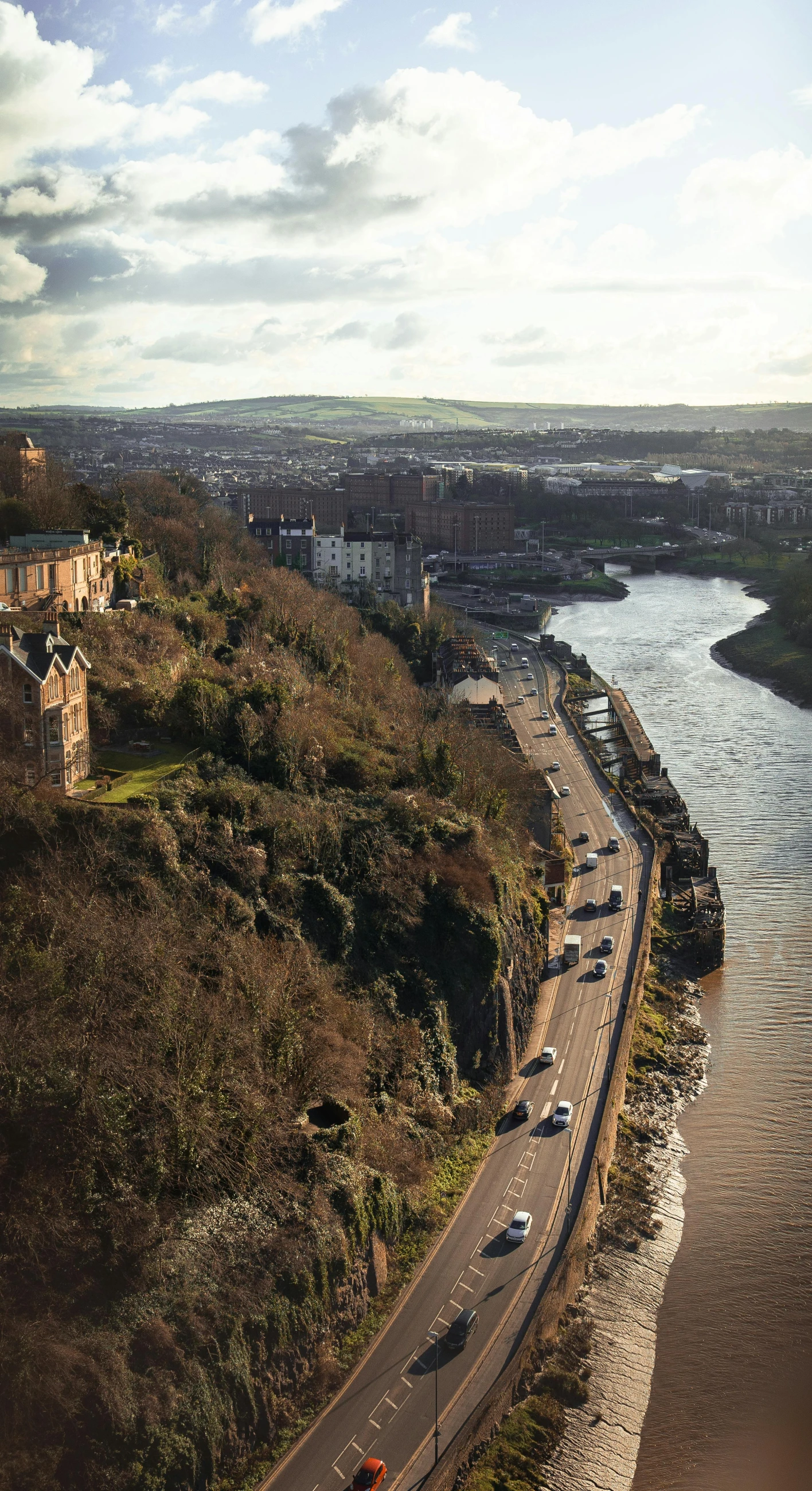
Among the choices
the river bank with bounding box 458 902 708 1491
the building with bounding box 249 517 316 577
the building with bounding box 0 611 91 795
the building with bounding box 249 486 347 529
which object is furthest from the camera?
the building with bounding box 249 486 347 529

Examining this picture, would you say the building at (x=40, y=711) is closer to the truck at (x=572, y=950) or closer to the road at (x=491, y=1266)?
the road at (x=491, y=1266)

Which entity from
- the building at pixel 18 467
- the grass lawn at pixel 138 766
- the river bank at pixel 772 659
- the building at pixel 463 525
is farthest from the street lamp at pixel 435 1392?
the building at pixel 463 525

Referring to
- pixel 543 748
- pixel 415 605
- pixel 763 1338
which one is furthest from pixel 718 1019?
pixel 415 605

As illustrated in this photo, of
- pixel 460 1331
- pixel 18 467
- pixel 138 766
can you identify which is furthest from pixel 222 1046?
pixel 18 467

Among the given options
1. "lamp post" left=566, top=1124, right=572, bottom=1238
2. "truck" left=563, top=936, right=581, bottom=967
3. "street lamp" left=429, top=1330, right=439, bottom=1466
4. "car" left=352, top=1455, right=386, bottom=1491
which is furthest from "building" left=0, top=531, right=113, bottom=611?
"car" left=352, top=1455, right=386, bottom=1491

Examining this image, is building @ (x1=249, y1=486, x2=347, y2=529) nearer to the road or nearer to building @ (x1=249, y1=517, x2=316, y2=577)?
building @ (x1=249, y1=517, x2=316, y2=577)

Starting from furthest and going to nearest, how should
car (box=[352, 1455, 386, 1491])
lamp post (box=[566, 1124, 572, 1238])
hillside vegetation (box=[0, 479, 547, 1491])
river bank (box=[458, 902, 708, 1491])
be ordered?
lamp post (box=[566, 1124, 572, 1238]), river bank (box=[458, 902, 708, 1491]), hillside vegetation (box=[0, 479, 547, 1491]), car (box=[352, 1455, 386, 1491])

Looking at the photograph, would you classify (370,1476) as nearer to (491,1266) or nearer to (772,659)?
(491,1266)
